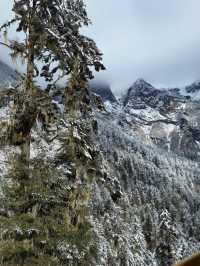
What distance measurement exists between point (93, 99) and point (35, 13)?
2.41m

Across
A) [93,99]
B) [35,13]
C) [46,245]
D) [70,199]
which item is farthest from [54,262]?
[35,13]

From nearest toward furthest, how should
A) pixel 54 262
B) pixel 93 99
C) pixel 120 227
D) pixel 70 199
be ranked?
1. pixel 54 262
2. pixel 70 199
3. pixel 93 99
4. pixel 120 227

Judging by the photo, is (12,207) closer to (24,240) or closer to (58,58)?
(24,240)

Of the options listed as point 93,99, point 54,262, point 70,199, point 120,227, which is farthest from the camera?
point 120,227

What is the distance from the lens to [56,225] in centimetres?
1223

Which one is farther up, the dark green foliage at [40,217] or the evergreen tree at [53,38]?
the evergreen tree at [53,38]

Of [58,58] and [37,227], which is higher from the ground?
[58,58]

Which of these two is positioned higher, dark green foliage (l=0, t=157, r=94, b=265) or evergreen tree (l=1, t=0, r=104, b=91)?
evergreen tree (l=1, t=0, r=104, b=91)

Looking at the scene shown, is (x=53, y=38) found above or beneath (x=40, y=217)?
above

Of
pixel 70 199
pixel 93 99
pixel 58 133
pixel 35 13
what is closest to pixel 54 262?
pixel 70 199

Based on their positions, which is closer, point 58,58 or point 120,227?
point 58,58

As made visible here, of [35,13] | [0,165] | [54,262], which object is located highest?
[35,13]

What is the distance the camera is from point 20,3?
43.5 feet

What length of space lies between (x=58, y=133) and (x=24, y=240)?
2.61 meters
